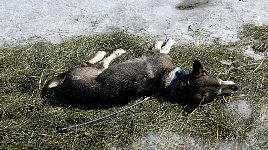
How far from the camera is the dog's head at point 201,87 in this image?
592 centimetres

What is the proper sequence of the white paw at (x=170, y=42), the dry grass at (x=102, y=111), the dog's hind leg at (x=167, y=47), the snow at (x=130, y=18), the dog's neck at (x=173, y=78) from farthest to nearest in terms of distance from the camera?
1. the snow at (x=130, y=18)
2. the white paw at (x=170, y=42)
3. the dog's hind leg at (x=167, y=47)
4. the dog's neck at (x=173, y=78)
5. the dry grass at (x=102, y=111)

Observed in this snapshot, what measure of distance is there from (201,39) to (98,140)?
8.50 feet

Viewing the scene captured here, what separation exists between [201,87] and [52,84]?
6.72 feet

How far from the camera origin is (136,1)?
25.9ft

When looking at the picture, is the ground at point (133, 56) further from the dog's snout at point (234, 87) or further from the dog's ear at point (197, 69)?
the dog's ear at point (197, 69)

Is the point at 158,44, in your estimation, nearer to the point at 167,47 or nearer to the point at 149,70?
the point at 167,47

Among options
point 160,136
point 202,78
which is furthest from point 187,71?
point 160,136

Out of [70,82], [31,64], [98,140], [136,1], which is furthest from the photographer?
[136,1]

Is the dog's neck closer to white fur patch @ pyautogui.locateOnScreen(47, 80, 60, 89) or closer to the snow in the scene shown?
the snow

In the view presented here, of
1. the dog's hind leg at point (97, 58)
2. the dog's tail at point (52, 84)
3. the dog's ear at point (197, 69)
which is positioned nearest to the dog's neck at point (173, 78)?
the dog's ear at point (197, 69)

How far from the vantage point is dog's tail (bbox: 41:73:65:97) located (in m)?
6.11

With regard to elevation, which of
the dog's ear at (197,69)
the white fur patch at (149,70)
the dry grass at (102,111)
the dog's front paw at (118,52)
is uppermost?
the dog's ear at (197,69)

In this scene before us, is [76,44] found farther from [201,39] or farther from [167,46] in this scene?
[201,39]

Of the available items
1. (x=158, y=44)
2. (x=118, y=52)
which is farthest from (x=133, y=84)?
(x=158, y=44)
